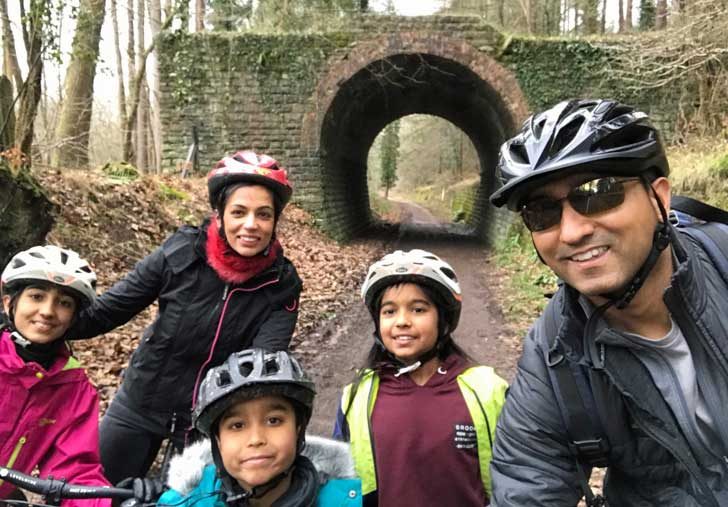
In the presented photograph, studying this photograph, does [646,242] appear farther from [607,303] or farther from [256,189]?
[256,189]

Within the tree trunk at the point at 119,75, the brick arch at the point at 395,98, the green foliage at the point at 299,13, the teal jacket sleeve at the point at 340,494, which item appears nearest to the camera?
the teal jacket sleeve at the point at 340,494

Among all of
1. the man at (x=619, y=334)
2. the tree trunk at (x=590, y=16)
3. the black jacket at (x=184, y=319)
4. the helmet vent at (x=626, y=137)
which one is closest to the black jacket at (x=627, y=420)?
the man at (x=619, y=334)

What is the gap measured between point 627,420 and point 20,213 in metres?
5.66

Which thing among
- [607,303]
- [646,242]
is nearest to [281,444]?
[607,303]

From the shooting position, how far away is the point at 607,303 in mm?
1813

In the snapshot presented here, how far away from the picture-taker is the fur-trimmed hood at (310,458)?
208cm

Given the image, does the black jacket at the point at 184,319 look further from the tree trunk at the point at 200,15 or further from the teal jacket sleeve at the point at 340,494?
the tree trunk at the point at 200,15

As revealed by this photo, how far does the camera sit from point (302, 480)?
2098mm

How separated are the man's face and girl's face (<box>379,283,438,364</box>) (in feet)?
3.50

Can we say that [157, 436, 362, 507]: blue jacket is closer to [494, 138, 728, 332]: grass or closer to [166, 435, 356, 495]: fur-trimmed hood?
[166, 435, 356, 495]: fur-trimmed hood

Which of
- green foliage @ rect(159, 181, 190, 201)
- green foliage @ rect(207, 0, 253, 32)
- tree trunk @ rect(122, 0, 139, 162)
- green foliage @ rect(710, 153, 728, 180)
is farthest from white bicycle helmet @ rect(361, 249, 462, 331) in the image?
tree trunk @ rect(122, 0, 139, 162)

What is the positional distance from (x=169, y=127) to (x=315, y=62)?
4.23 meters

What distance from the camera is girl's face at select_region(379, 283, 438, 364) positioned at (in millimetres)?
2777

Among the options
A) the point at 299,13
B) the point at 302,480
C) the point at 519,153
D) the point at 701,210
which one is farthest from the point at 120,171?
the point at 701,210
